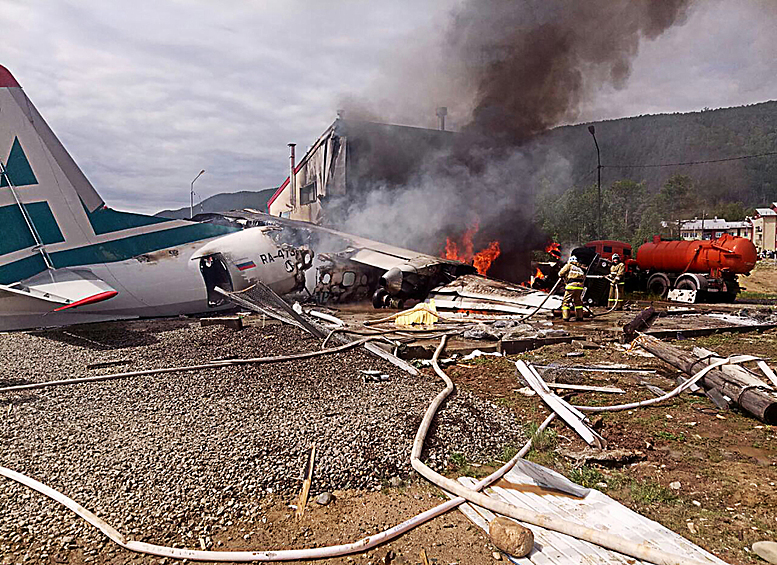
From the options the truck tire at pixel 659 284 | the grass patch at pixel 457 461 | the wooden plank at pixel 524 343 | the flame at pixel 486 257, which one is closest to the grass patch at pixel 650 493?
the grass patch at pixel 457 461

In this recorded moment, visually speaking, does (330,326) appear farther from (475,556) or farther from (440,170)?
(440,170)

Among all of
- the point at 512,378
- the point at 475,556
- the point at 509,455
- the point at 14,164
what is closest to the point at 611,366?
the point at 512,378

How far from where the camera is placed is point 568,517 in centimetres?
387

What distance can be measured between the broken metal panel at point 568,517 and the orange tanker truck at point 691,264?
18.2m

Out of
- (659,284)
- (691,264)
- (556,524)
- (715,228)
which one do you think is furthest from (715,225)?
(556,524)

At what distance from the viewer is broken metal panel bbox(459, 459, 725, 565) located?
A: 341 cm

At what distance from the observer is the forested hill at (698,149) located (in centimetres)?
11662

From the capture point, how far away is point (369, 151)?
24359 millimetres

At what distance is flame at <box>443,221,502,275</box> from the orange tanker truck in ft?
14.7

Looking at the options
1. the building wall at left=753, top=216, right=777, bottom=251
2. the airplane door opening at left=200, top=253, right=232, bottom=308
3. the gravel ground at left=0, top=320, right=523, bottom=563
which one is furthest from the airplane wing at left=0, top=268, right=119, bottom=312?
the building wall at left=753, top=216, right=777, bottom=251

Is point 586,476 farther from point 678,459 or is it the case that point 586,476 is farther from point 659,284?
point 659,284

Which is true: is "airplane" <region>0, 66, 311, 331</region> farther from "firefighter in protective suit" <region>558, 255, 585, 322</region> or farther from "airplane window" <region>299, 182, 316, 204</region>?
"airplane window" <region>299, 182, 316, 204</region>

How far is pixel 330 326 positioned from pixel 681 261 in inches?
622

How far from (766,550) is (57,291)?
11.7 m
